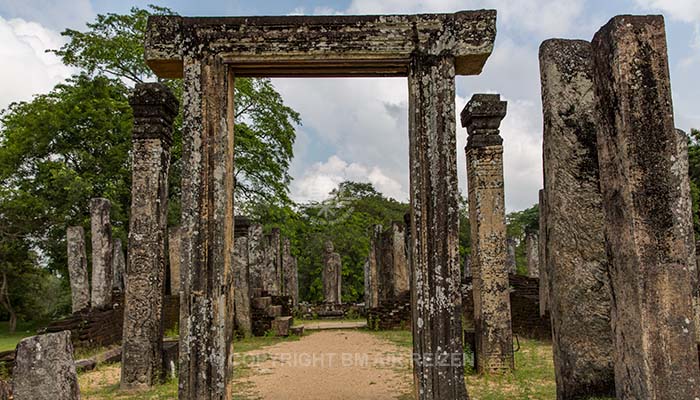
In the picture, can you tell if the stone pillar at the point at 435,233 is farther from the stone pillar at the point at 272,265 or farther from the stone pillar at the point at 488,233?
the stone pillar at the point at 272,265

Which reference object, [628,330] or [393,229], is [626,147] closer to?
[628,330]

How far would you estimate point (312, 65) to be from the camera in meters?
5.60

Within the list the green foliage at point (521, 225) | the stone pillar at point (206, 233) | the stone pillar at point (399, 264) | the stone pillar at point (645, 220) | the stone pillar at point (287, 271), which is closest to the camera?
the stone pillar at point (645, 220)

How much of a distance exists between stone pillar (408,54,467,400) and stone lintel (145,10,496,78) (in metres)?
0.20

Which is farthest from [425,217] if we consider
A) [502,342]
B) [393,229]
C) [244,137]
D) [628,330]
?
[244,137]

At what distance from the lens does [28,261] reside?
23203 millimetres

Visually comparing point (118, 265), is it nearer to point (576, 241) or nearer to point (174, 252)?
point (174, 252)

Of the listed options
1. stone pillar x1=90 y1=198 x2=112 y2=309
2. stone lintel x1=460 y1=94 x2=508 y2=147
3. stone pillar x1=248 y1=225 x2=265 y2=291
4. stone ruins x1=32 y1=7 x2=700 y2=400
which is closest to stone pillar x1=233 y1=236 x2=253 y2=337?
stone pillar x1=248 y1=225 x2=265 y2=291

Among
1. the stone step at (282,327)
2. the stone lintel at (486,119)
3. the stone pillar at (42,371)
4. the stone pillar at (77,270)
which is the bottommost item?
the stone step at (282,327)

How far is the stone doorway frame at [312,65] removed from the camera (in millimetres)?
5098

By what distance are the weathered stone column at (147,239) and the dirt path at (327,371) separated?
139cm

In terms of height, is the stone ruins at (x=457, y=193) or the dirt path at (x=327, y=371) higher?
the stone ruins at (x=457, y=193)

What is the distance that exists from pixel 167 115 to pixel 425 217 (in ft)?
15.4

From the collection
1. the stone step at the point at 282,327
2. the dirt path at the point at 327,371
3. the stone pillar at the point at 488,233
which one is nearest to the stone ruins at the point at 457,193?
the dirt path at the point at 327,371
